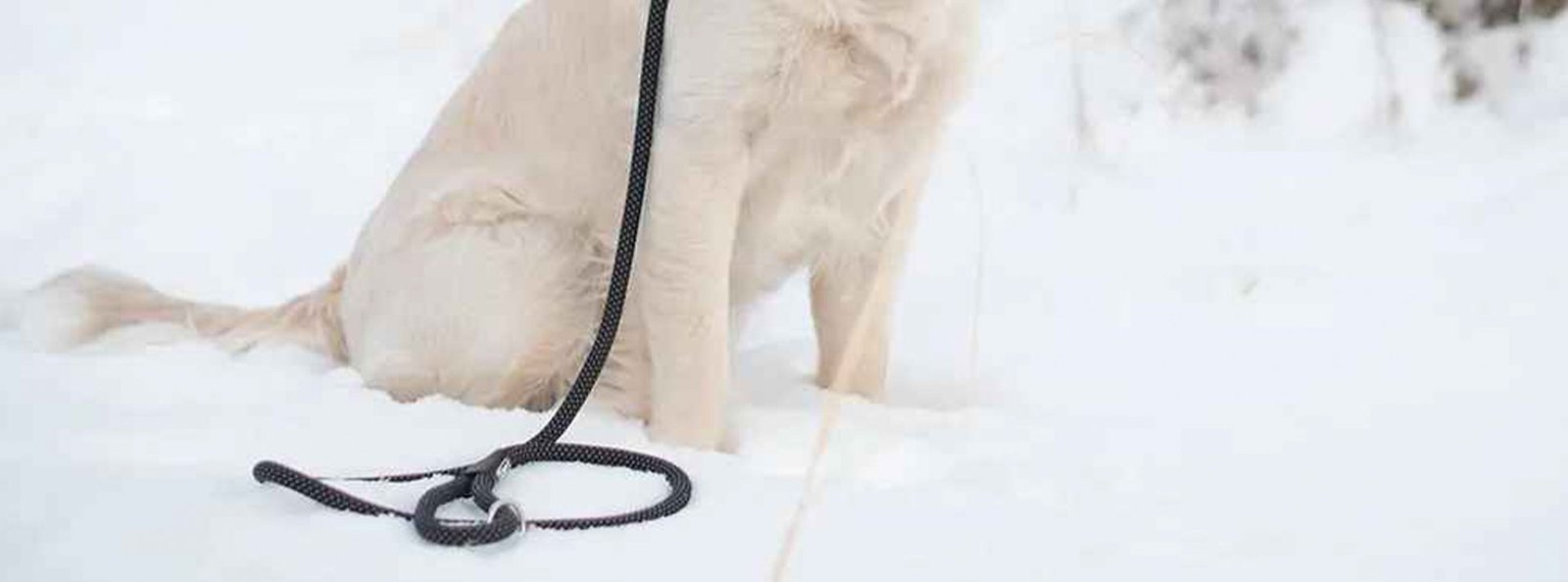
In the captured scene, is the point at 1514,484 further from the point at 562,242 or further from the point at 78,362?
the point at 78,362

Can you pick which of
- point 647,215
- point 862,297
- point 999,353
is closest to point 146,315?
point 647,215

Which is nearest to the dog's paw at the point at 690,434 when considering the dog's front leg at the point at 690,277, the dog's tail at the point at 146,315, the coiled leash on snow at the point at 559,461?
the dog's front leg at the point at 690,277

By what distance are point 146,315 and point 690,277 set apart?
109cm

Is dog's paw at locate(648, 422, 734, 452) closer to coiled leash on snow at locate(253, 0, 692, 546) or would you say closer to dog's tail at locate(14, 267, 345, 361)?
coiled leash on snow at locate(253, 0, 692, 546)

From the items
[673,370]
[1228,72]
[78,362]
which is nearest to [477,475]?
[673,370]

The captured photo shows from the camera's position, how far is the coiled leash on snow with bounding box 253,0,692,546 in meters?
1.40

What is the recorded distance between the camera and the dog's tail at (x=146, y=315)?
232 cm

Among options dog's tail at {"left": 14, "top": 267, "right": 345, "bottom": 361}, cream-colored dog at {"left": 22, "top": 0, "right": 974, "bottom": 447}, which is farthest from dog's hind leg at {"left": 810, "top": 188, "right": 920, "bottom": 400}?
dog's tail at {"left": 14, "top": 267, "right": 345, "bottom": 361}

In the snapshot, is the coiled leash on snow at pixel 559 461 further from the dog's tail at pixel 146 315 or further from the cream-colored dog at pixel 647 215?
the dog's tail at pixel 146 315

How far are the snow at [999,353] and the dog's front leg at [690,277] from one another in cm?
8

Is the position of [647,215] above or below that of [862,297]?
above

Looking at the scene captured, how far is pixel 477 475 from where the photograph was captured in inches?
60.1

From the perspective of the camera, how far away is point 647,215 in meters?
1.90

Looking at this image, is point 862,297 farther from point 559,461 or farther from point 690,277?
point 559,461
